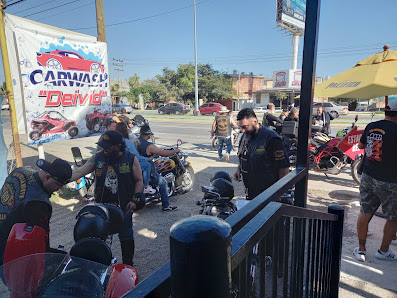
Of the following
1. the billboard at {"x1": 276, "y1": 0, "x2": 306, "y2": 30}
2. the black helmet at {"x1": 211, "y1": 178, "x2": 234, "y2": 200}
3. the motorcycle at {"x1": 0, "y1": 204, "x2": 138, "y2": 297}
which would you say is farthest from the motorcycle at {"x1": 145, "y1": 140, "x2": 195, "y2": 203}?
the billboard at {"x1": 276, "y1": 0, "x2": 306, "y2": 30}

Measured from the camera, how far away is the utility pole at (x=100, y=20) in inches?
266

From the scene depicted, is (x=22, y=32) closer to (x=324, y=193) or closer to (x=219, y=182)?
(x=219, y=182)

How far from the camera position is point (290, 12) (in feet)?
145

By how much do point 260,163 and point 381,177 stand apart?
1.36 metres

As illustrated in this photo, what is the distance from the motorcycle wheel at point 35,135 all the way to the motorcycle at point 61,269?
10.4 ft

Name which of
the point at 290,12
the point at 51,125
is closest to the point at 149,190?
the point at 51,125

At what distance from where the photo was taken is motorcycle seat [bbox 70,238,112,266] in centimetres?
185

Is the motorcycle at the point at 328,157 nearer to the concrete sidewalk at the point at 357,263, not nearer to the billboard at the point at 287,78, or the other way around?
the concrete sidewalk at the point at 357,263

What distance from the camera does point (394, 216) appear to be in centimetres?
324

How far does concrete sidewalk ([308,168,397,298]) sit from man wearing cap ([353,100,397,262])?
122 mm

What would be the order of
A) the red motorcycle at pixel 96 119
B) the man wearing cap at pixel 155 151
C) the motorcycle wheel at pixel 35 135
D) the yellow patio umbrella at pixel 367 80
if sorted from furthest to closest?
the red motorcycle at pixel 96 119
the man wearing cap at pixel 155 151
the motorcycle wheel at pixel 35 135
the yellow patio umbrella at pixel 367 80

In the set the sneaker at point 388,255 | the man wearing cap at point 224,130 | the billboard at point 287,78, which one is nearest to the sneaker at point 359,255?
the sneaker at point 388,255

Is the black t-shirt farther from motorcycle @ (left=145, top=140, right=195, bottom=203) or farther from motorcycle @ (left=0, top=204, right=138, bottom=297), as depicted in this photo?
motorcycle @ (left=145, top=140, right=195, bottom=203)

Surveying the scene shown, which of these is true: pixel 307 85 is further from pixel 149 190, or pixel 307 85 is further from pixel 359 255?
pixel 149 190
